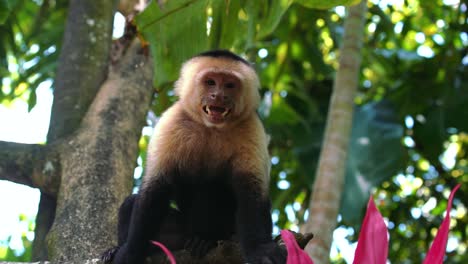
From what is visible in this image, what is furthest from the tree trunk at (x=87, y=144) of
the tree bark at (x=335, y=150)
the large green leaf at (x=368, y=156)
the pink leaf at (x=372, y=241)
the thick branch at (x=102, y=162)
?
the pink leaf at (x=372, y=241)

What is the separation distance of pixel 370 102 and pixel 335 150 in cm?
225

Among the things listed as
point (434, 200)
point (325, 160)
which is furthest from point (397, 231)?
point (325, 160)

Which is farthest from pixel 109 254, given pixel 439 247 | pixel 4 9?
pixel 439 247

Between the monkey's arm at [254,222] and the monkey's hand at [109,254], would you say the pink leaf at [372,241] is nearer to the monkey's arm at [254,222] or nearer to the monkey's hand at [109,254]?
the monkey's arm at [254,222]

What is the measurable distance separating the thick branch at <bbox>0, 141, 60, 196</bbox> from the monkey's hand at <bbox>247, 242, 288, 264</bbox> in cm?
119

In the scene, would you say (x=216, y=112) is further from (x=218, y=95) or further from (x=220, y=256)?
(x=220, y=256)

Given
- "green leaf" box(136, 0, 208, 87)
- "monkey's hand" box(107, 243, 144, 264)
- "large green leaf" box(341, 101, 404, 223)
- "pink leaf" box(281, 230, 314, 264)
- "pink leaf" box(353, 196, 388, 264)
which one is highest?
"green leaf" box(136, 0, 208, 87)

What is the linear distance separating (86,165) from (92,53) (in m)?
0.91

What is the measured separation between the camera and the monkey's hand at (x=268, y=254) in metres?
2.53

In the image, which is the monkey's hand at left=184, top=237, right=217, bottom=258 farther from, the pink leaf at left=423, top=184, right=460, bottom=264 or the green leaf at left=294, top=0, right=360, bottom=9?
the pink leaf at left=423, top=184, right=460, bottom=264

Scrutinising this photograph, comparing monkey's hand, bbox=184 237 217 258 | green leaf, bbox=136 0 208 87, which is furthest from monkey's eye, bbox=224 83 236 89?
monkey's hand, bbox=184 237 217 258

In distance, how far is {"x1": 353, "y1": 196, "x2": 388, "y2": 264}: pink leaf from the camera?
1209mm

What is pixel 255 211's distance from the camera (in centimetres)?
280

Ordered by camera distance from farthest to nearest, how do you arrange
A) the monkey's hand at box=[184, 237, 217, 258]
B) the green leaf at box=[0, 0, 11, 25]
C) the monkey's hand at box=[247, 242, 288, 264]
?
the green leaf at box=[0, 0, 11, 25], the monkey's hand at box=[184, 237, 217, 258], the monkey's hand at box=[247, 242, 288, 264]
